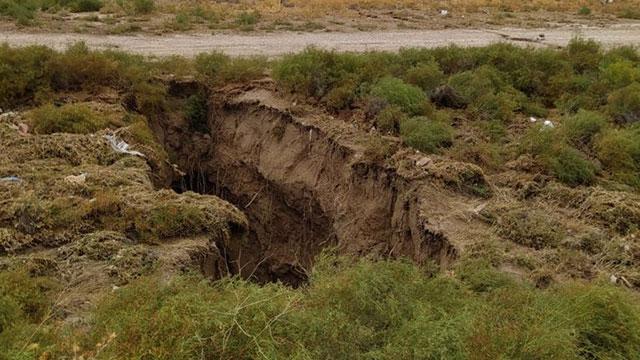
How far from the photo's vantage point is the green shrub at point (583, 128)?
1198 cm

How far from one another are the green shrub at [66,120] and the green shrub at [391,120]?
492 cm

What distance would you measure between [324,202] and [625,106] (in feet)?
20.4

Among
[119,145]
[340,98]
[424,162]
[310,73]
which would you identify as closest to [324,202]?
[340,98]

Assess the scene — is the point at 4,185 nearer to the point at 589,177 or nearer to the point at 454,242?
the point at 454,242

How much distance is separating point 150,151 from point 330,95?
3.84 m

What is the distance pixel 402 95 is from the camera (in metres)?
12.7

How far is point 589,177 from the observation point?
1089 cm

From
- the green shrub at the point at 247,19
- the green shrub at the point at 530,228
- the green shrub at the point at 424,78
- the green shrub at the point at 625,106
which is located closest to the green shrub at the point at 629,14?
the green shrub at the point at 247,19

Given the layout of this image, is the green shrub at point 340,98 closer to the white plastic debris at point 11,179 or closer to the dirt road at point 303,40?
the dirt road at point 303,40

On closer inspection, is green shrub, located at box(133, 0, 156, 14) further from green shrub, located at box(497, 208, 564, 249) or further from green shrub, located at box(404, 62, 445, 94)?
green shrub, located at box(497, 208, 564, 249)

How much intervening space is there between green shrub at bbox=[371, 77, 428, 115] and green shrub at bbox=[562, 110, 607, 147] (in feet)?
8.60

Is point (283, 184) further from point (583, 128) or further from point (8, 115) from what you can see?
point (583, 128)

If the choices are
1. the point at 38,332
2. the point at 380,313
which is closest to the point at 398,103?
the point at 380,313

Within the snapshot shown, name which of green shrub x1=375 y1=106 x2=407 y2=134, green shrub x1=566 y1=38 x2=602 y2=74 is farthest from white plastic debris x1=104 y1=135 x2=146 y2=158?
green shrub x1=566 y1=38 x2=602 y2=74
